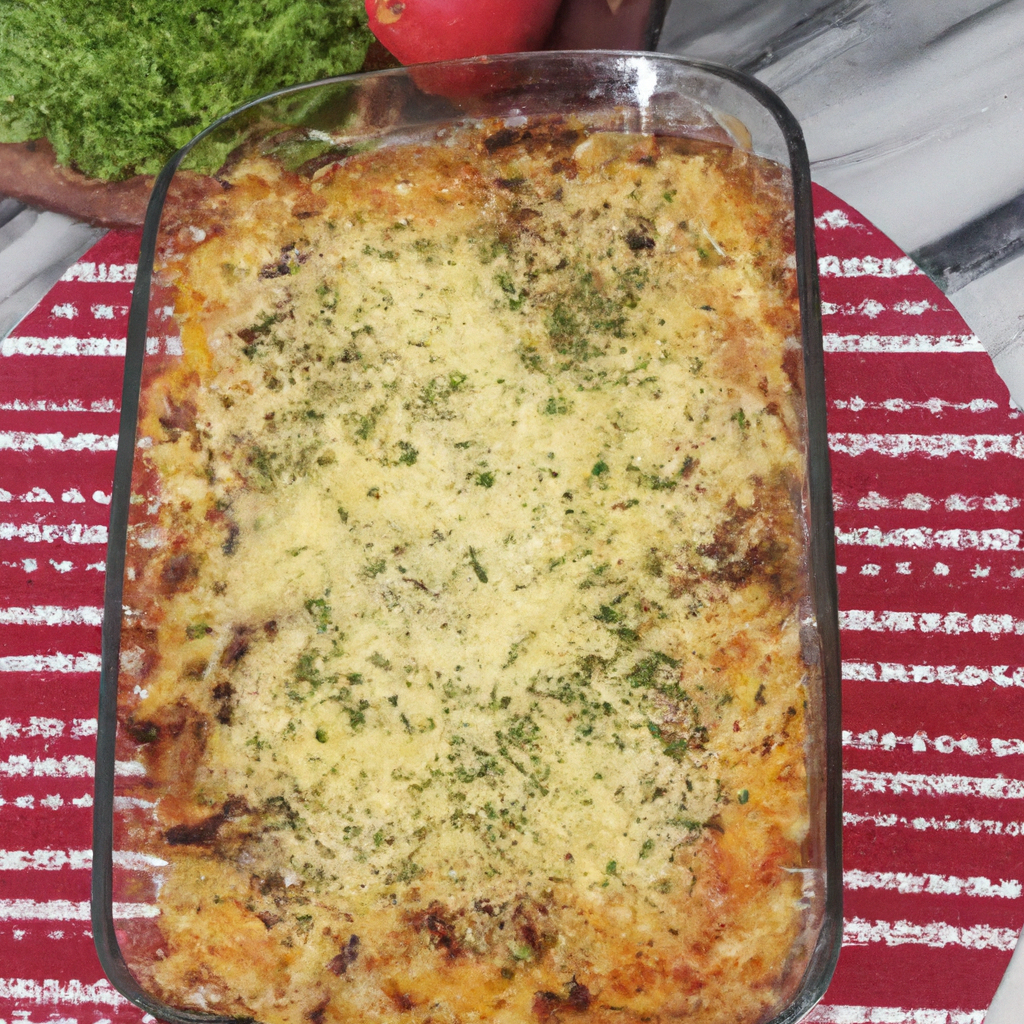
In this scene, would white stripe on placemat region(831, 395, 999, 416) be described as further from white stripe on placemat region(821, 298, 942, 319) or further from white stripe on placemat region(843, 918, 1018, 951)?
white stripe on placemat region(843, 918, 1018, 951)

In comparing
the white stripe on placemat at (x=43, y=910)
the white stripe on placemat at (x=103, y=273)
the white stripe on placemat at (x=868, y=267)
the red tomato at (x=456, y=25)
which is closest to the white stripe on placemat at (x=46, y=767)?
the white stripe on placemat at (x=43, y=910)

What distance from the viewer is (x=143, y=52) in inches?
43.3

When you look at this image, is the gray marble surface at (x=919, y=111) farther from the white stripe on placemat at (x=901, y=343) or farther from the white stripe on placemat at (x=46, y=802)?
the white stripe on placemat at (x=46, y=802)

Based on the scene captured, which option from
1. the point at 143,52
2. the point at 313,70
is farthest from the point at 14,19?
the point at 313,70

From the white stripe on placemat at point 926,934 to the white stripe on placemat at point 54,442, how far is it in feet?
4.29

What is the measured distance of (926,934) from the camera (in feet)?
3.99

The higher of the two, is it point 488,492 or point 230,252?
point 230,252

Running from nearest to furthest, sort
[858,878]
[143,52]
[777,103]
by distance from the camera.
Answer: [777,103] < [143,52] < [858,878]

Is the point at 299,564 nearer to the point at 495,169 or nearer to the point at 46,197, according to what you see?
the point at 495,169

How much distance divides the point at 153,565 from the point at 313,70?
2.28ft

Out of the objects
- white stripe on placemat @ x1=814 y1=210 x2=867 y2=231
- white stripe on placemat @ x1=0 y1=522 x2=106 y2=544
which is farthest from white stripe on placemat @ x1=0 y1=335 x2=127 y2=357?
white stripe on placemat @ x1=814 y1=210 x2=867 y2=231

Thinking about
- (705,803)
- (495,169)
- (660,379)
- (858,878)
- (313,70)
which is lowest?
(858,878)

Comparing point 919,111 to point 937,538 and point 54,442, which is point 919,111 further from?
point 54,442

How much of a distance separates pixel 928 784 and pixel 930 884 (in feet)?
0.48
